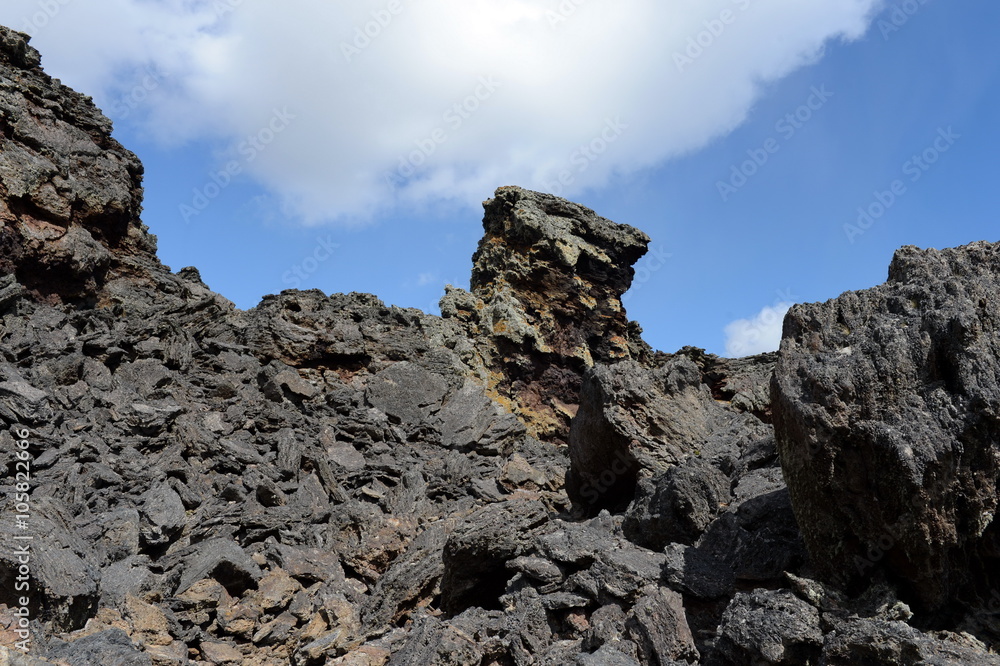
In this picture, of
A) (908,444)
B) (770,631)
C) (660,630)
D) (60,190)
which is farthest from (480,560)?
(60,190)

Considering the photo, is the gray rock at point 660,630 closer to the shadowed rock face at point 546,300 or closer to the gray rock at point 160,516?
the gray rock at point 160,516

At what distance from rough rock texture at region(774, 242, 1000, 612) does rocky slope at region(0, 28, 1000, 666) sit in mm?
25

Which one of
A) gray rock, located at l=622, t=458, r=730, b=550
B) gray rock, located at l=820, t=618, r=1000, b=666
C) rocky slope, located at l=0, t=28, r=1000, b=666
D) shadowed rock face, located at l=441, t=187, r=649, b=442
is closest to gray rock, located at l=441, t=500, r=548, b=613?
rocky slope, located at l=0, t=28, r=1000, b=666

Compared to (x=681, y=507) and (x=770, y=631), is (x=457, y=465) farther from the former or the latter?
(x=770, y=631)

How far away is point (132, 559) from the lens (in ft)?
42.2

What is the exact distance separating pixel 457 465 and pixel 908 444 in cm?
1349

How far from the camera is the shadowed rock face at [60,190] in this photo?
21.3 metres

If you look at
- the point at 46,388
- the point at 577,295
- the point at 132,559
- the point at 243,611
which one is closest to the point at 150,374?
the point at 46,388

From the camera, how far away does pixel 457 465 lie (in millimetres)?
19281

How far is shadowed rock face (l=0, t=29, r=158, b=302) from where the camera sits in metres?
21.3

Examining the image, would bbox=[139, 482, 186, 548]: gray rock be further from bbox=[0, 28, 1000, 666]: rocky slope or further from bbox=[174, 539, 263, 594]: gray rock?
bbox=[174, 539, 263, 594]: gray rock

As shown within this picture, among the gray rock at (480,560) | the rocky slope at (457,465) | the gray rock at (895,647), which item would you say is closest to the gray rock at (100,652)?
the rocky slope at (457,465)

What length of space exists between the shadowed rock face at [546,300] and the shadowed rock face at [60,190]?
1235 cm

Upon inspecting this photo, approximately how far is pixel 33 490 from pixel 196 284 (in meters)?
15.9
